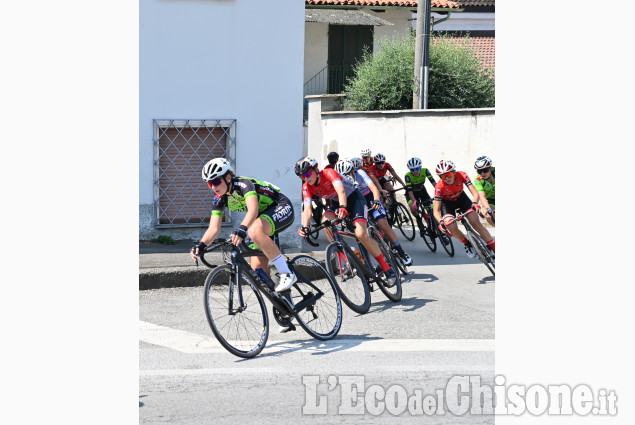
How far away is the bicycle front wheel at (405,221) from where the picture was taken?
1480 centimetres

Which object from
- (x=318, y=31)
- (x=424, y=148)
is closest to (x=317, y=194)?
(x=424, y=148)

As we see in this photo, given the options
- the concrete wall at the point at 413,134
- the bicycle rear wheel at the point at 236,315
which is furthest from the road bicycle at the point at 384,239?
the concrete wall at the point at 413,134

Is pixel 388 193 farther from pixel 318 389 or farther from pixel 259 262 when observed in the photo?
pixel 318 389

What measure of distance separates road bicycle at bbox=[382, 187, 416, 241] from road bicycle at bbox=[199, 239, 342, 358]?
20.2ft

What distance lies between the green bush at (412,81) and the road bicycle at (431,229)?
8.14 metres

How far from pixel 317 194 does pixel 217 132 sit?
13.2ft

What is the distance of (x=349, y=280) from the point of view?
29.6 feet

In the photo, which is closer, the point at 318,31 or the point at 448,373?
the point at 448,373

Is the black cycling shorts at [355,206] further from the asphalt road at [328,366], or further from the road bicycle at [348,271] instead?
the asphalt road at [328,366]

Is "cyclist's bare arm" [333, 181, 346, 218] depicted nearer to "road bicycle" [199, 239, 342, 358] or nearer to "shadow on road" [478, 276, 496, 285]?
"road bicycle" [199, 239, 342, 358]

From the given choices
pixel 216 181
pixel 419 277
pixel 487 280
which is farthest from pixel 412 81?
pixel 216 181

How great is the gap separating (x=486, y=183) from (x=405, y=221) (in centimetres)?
379

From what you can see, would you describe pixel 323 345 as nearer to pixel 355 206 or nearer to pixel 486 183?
pixel 355 206

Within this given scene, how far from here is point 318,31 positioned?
2798 centimetres
